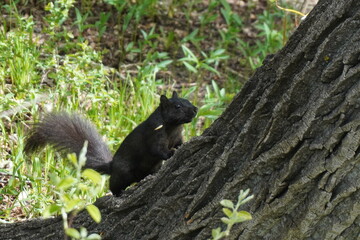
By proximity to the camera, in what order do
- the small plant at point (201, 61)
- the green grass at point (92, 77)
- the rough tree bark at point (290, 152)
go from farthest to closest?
the small plant at point (201, 61), the green grass at point (92, 77), the rough tree bark at point (290, 152)

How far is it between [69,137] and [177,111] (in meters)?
0.66

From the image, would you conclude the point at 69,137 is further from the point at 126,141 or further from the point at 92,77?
the point at 92,77

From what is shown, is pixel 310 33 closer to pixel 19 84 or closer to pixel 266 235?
pixel 266 235

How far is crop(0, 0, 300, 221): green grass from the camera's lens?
4.12 meters

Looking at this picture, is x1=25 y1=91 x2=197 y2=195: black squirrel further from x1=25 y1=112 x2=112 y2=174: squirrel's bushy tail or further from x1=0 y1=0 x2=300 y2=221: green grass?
x1=0 y1=0 x2=300 y2=221: green grass

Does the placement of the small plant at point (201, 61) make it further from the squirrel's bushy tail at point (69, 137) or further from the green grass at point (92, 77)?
the squirrel's bushy tail at point (69, 137)

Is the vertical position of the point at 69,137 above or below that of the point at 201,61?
below

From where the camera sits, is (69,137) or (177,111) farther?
(177,111)

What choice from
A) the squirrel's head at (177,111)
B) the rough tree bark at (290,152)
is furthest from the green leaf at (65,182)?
the squirrel's head at (177,111)

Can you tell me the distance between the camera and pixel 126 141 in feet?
13.0

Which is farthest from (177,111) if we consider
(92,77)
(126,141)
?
(92,77)

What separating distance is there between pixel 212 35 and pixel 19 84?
2883mm

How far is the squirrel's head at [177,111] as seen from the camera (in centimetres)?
398

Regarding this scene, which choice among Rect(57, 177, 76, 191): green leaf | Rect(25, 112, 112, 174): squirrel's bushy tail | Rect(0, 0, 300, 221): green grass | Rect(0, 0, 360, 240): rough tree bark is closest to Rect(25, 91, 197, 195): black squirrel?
Rect(25, 112, 112, 174): squirrel's bushy tail
